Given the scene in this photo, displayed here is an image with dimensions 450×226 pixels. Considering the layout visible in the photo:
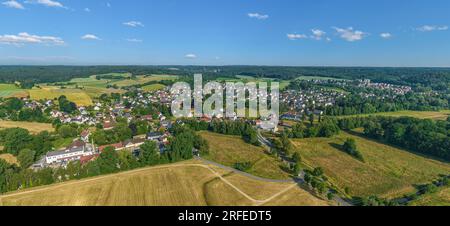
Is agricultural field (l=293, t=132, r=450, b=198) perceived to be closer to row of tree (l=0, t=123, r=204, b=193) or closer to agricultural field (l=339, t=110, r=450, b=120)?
row of tree (l=0, t=123, r=204, b=193)

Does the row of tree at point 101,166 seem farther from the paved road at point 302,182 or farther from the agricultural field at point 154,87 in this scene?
the agricultural field at point 154,87

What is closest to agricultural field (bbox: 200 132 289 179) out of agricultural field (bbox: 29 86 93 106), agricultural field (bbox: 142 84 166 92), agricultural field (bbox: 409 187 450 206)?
agricultural field (bbox: 409 187 450 206)

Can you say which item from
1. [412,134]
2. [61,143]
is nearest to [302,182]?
[412,134]

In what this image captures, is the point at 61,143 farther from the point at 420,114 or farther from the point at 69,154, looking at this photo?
the point at 420,114

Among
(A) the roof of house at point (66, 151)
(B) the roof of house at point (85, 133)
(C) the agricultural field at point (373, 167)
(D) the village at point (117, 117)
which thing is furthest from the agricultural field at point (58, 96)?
(C) the agricultural field at point (373, 167)

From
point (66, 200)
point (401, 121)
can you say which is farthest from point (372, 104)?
point (66, 200)
